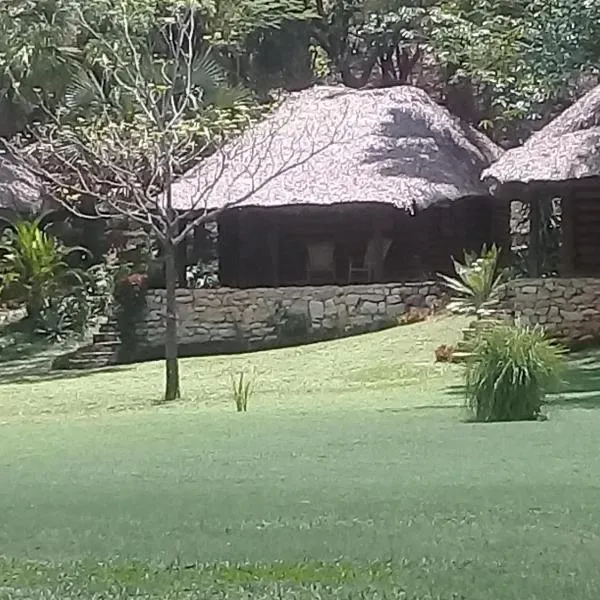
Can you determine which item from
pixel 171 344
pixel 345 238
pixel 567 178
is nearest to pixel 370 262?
pixel 345 238

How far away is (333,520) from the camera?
26.5 ft

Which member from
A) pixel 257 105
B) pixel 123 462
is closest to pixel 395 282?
pixel 257 105

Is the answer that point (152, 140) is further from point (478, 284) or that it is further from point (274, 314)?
point (478, 284)

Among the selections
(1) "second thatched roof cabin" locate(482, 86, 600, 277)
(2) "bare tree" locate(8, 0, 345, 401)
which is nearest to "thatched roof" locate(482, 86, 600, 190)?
(1) "second thatched roof cabin" locate(482, 86, 600, 277)

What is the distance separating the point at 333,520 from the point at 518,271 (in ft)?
64.5

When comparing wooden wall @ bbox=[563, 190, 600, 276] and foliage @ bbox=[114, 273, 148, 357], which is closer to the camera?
wooden wall @ bbox=[563, 190, 600, 276]

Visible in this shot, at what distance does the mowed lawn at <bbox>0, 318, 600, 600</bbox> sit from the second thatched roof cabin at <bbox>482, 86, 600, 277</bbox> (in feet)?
22.4

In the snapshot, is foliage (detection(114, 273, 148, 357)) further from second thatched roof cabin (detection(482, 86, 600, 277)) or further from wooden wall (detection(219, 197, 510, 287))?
second thatched roof cabin (detection(482, 86, 600, 277))

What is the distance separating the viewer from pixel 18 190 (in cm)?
3012

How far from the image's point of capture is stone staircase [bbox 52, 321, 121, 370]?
82.3 ft

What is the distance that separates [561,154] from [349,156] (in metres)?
4.55

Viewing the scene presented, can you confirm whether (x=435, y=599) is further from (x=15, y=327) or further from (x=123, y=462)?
(x=15, y=327)

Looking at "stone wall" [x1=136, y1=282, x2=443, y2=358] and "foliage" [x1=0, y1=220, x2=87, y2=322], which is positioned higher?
"foliage" [x1=0, y1=220, x2=87, y2=322]

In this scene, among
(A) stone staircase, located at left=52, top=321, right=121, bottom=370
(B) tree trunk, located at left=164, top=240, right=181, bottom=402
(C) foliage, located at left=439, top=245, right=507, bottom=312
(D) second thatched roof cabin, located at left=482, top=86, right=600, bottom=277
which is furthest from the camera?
(A) stone staircase, located at left=52, top=321, right=121, bottom=370
